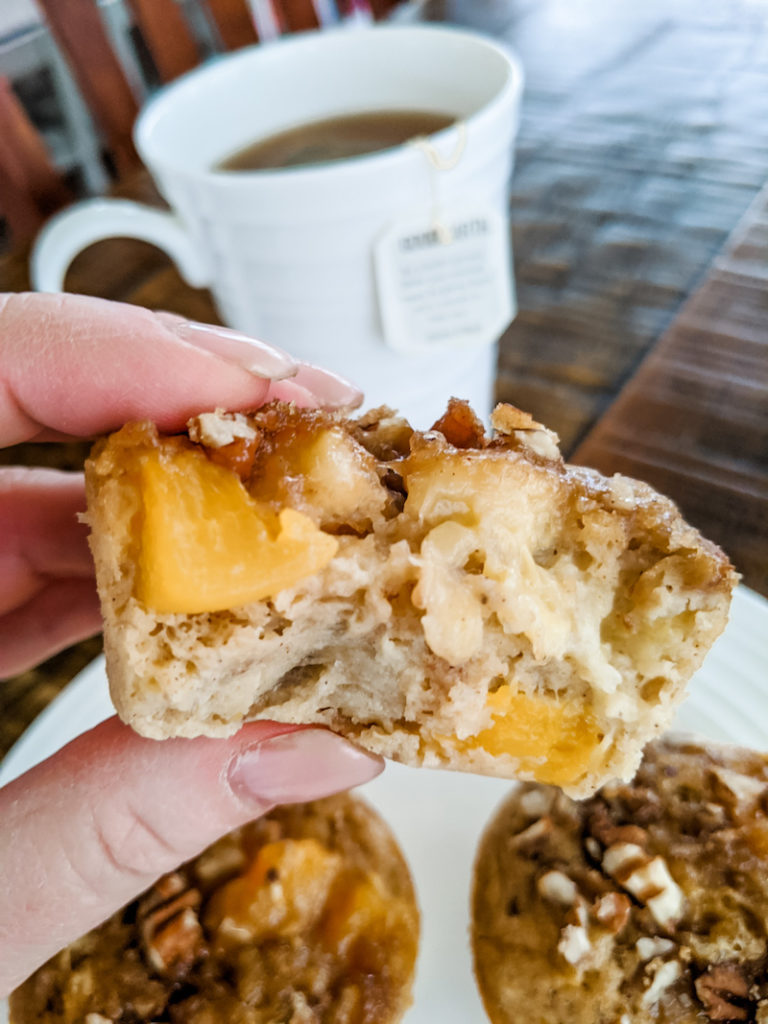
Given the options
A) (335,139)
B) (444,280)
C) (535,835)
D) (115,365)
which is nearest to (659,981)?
(535,835)

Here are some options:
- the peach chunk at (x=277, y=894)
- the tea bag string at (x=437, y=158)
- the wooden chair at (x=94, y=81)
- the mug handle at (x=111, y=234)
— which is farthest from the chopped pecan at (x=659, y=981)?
the wooden chair at (x=94, y=81)

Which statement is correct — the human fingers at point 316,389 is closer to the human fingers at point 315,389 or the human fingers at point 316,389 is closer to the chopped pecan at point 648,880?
the human fingers at point 315,389

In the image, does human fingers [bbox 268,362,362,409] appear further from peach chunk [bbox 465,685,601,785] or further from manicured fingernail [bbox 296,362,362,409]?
peach chunk [bbox 465,685,601,785]

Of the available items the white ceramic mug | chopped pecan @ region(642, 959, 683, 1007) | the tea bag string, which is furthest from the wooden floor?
chopped pecan @ region(642, 959, 683, 1007)

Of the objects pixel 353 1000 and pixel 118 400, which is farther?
pixel 353 1000

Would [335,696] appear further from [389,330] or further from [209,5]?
[209,5]

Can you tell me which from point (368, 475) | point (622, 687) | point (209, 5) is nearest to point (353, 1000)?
point (622, 687)

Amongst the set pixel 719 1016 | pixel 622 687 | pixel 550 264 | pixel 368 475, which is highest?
pixel 368 475
